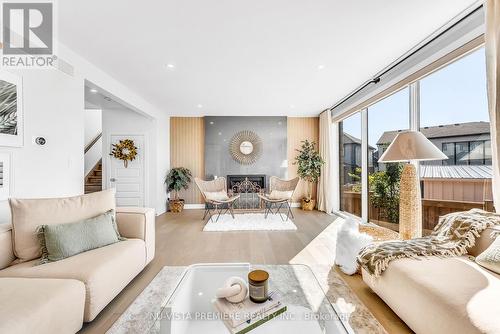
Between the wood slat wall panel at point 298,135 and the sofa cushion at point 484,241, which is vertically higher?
the wood slat wall panel at point 298,135

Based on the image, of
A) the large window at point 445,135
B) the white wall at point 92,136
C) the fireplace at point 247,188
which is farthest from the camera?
the white wall at point 92,136

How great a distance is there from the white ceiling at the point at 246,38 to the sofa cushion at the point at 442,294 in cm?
217

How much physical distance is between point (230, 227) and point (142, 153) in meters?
2.69

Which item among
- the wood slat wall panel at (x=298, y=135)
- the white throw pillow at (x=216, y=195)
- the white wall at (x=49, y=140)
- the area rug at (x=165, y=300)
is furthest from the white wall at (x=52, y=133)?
the wood slat wall panel at (x=298, y=135)

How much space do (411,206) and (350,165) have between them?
2.62 m

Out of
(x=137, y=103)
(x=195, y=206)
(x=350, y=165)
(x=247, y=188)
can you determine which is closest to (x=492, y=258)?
(x=350, y=165)

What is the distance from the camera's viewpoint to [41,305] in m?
1.22

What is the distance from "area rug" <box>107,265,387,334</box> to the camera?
5.19 ft

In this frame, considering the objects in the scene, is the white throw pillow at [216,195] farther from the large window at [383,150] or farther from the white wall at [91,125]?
the white wall at [91,125]

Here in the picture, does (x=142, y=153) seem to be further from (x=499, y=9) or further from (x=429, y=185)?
(x=499, y=9)

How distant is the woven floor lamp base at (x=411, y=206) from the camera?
2.25 m

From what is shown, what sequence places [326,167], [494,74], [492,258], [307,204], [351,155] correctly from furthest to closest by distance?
[307,204] → [326,167] → [351,155] → [494,74] → [492,258]

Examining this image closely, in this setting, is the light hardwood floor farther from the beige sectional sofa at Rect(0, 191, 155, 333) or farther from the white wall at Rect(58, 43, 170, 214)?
the white wall at Rect(58, 43, 170, 214)

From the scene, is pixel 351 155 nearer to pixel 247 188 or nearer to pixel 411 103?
pixel 411 103
